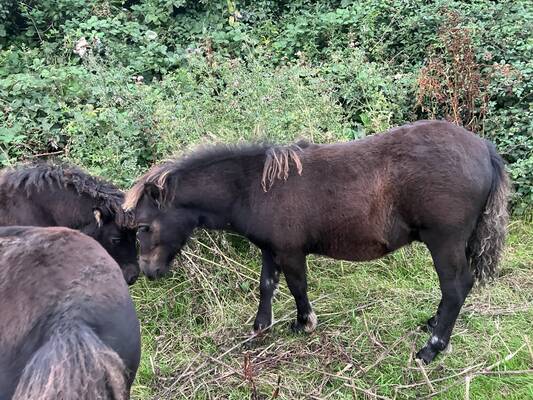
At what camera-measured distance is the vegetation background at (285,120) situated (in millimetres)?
3873

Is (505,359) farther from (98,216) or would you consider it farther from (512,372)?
(98,216)

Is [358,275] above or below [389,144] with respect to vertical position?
below

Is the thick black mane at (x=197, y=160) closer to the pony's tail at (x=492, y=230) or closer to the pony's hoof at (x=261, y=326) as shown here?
the pony's hoof at (x=261, y=326)

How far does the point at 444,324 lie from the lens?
3865mm

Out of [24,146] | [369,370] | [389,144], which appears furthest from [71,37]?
[369,370]

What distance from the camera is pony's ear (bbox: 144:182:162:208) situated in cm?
388

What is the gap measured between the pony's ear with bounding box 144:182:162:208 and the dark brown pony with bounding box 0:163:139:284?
32 centimetres

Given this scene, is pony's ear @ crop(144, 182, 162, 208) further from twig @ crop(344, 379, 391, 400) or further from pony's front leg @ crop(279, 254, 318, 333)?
twig @ crop(344, 379, 391, 400)

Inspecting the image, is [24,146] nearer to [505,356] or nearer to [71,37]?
[71,37]

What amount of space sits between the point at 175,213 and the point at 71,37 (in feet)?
14.0

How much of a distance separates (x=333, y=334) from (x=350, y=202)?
99 centimetres

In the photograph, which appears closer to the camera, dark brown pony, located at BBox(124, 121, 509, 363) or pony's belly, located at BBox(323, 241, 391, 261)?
dark brown pony, located at BBox(124, 121, 509, 363)

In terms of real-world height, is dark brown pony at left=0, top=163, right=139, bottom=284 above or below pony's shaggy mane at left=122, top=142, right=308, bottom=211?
below

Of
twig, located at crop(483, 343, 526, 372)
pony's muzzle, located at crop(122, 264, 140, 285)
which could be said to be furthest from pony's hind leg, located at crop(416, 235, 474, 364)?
pony's muzzle, located at crop(122, 264, 140, 285)
